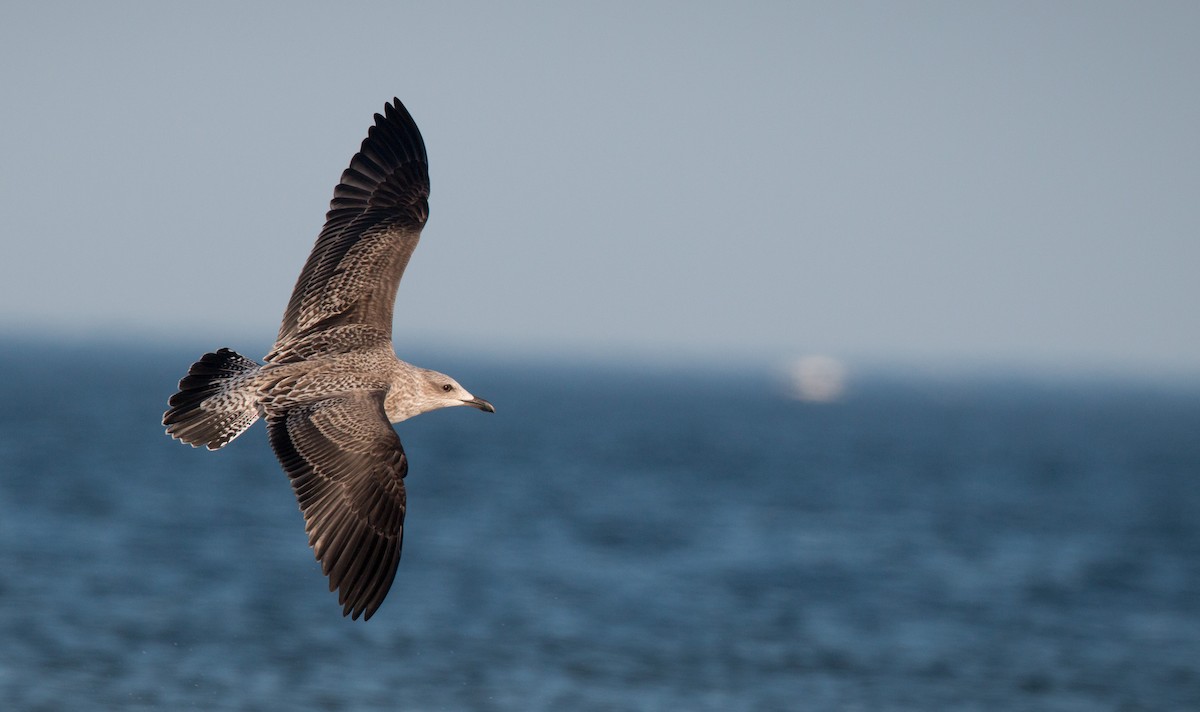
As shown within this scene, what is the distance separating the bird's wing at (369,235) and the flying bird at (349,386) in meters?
0.01

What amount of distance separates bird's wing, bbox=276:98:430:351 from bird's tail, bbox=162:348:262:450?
2.21 feet

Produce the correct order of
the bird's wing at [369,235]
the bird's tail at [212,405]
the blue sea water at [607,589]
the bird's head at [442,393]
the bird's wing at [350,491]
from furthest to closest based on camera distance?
the blue sea water at [607,589], the bird's wing at [369,235], the bird's head at [442,393], the bird's tail at [212,405], the bird's wing at [350,491]

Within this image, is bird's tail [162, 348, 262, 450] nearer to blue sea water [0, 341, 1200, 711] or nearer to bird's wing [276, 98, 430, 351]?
bird's wing [276, 98, 430, 351]

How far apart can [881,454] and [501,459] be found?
95.0 feet


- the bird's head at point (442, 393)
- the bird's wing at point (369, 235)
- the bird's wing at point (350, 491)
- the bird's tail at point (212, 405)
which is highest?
the bird's wing at point (369, 235)

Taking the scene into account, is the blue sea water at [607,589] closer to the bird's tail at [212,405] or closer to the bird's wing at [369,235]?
the bird's wing at [369,235]

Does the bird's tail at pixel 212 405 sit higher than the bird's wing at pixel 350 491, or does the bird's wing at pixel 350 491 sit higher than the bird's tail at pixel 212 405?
the bird's tail at pixel 212 405

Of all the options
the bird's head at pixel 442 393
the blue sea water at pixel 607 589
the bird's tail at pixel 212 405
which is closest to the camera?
the bird's tail at pixel 212 405

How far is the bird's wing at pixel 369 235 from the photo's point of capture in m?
11.4

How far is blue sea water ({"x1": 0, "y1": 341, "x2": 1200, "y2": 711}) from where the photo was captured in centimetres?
2695

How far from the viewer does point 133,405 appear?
109 metres

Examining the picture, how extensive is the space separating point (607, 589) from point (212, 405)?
88.8 ft

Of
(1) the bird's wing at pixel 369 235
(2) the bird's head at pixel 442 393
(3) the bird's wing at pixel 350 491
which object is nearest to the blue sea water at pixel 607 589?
(1) the bird's wing at pixel 369 235

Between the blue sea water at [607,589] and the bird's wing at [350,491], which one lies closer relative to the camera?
the bird's wing at [350,491]
